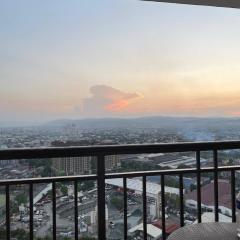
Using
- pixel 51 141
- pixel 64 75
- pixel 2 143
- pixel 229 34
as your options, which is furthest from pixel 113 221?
pixel 229 34

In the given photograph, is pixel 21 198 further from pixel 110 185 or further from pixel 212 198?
pixel 212 198

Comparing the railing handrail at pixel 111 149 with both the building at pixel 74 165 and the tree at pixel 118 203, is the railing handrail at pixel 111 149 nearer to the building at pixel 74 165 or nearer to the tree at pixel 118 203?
the building at pixel 74 165

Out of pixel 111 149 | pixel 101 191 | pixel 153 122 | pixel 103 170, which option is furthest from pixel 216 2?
pixel 101 191

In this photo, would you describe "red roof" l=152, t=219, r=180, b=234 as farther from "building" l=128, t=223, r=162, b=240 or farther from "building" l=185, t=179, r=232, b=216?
"building" l=185, t=179, r=232, b=216

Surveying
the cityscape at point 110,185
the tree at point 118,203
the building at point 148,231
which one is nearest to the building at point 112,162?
the cityscape at point 110,185

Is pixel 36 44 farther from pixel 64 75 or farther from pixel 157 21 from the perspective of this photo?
pixel 157 21
